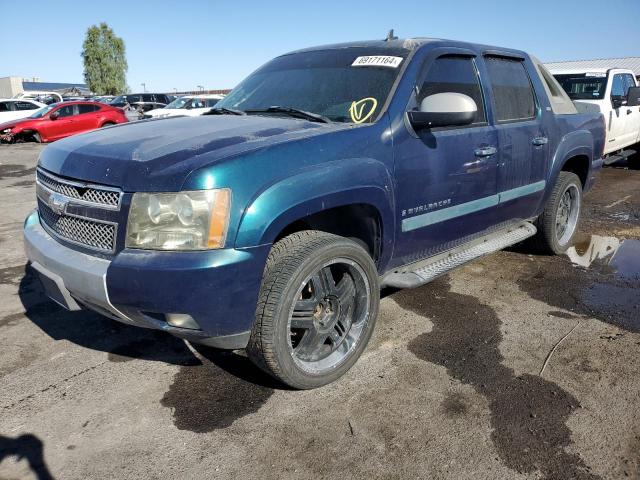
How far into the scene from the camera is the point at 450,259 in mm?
3561

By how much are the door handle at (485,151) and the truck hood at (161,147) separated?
109cm

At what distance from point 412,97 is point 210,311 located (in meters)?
1.81

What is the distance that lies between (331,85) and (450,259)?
1.44 metres

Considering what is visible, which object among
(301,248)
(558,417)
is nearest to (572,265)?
(558,417)

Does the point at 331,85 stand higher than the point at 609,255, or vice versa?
the point at 331,85

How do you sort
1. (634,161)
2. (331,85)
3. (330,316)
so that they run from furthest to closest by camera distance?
(634,161), (331,85), (330,316)

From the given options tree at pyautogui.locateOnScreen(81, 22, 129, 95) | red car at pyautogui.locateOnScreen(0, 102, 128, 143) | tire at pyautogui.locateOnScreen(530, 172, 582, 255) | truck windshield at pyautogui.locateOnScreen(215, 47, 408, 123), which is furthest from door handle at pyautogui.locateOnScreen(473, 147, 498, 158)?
tree at pyautogui.locateOnScreen(81, 22, 129, 95)

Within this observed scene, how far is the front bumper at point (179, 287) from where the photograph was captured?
7.06 ft

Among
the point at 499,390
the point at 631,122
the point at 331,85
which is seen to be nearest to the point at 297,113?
the point at 331,85

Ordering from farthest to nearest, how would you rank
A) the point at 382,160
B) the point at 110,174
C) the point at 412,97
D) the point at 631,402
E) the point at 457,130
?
1. the point at 457,130
2. the point at 412,97
3. the point at 382,160
4. the point at 631,402
5. the point at 110,174

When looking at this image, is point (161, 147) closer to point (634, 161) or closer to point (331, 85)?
point (331, 85)

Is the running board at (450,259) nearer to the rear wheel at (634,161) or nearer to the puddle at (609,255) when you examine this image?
the puddle at (609,255)

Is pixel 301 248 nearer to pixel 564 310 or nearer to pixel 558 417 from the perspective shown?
pixel 558 417

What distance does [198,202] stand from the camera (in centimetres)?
218
